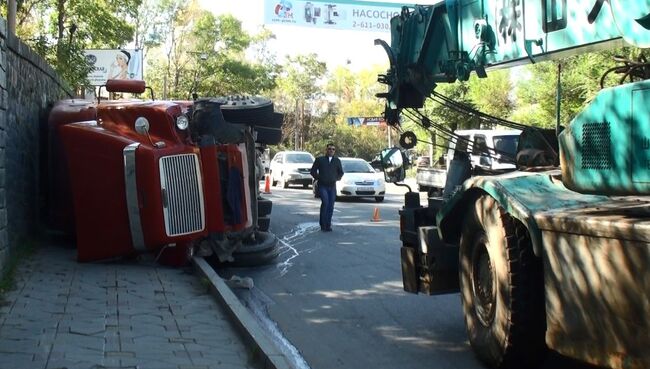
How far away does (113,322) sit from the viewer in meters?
6.21

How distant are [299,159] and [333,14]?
14.2m

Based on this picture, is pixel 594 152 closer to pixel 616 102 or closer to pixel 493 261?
pixel 616 102

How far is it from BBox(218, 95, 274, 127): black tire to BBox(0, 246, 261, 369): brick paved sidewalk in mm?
2530

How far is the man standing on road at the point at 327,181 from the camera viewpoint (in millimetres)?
15000

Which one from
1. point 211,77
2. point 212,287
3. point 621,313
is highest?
point 211,77

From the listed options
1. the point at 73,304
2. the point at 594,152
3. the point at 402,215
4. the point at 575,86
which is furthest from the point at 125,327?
the point at 575,86

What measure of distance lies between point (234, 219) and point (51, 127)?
3291 mm

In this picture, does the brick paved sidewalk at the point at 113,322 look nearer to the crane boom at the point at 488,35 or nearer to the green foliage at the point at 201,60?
the crane boom at the point at 488,35

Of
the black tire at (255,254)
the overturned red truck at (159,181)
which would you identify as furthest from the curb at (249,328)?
the black tire at (255,254)

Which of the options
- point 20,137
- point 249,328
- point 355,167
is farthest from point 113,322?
point 355,167

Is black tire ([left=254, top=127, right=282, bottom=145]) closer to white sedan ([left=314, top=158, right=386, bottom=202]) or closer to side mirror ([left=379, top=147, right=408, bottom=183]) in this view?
side mirror ([left=379, top=147, right=408, bottom=183])

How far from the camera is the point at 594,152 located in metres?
4.25

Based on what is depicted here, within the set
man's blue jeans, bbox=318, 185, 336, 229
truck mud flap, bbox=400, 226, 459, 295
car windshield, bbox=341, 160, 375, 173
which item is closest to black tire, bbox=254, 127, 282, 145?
man's blue jeans, bbox=318, 185, 336, 229

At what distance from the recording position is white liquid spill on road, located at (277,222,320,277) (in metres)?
10.7
